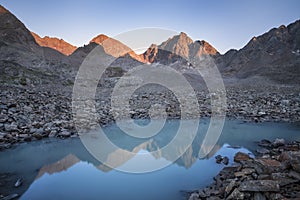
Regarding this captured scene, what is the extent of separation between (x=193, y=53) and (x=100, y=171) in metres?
97.8

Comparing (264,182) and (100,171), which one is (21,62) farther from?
(264,182)

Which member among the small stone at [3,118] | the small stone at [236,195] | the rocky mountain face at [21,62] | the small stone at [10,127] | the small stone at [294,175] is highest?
the rocky mountain face at [21,62]

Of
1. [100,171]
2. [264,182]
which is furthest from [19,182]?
[264,182]

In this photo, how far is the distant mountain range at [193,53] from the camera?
2827 cm

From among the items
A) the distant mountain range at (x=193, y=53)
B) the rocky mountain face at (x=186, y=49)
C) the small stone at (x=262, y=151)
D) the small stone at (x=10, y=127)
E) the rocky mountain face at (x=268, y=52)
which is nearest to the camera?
the small stone at (x=262, y=151)

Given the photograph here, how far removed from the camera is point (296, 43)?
172 feet

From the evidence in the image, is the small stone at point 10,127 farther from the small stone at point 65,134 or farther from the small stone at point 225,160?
the small stone at point 225,160

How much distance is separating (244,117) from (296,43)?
54132 millimetres

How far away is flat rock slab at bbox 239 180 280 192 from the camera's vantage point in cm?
307

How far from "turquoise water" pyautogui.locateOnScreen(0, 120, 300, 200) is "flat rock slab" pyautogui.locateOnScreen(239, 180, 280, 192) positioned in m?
1.22

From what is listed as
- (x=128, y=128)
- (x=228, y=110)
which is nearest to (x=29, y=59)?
(x=128, y=128)

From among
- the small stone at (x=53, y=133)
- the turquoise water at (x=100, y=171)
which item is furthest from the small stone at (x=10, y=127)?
the small stone at (x=53, y=133)

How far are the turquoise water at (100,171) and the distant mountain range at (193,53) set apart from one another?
14570 millimetres

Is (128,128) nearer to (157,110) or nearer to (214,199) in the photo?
(157,110)
